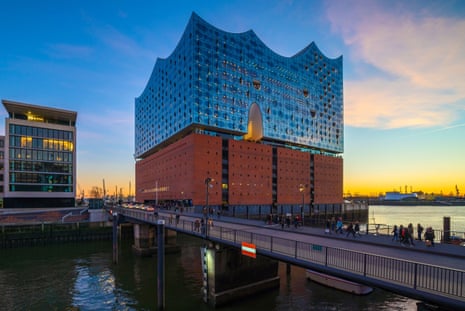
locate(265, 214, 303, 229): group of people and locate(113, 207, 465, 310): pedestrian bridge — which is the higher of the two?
locate(113, 207, 465, 310): pedestrian bridge

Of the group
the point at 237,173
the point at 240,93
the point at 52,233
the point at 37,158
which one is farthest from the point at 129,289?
the point at 240,93

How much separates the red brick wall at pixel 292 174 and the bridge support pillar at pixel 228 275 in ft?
253

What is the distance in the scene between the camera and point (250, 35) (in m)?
101

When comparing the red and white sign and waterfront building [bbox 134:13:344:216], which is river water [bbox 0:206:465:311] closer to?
the red and white sign

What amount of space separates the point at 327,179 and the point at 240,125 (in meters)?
50.2

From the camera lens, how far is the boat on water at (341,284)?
24.1 m

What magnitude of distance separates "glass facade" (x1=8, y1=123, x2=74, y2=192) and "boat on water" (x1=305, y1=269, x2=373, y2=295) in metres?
78.5

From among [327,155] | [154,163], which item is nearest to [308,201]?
[327,155]

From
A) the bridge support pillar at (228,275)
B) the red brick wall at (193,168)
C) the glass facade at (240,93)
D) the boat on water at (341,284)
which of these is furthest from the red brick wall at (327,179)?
the bridge support pillar at (228,275)

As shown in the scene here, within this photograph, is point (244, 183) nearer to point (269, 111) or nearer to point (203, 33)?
point (269, 111)

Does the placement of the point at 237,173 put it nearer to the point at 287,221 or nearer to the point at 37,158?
the point at 37,158

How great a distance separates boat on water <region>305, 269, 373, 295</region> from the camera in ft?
79.2

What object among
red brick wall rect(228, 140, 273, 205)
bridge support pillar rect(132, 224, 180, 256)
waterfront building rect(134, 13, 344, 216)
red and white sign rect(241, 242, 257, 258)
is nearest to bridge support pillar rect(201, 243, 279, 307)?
red and white sign rect(241, 242, 257, 258)

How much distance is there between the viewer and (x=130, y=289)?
2700cm
